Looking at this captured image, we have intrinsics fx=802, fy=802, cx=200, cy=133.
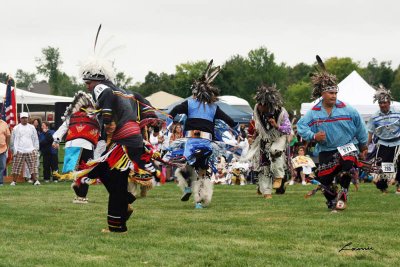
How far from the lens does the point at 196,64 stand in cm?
9950

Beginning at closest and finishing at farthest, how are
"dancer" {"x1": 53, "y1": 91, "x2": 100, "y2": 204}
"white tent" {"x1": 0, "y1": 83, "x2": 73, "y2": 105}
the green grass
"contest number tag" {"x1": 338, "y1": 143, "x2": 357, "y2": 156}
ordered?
1. the green grass
2. "contest number tag" {"x1": 338, "y1": 143, "x2": 357, "y2": 156}
3. "dancer" {"x1": 53, "y1": 91, "x2": 100, "y2": 204}
4. "white tent" {"x1": 0, "y1": 83, "x2": 73, "y2": 105}

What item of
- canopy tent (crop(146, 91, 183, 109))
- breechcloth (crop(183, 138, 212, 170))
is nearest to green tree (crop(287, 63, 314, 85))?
canopy tent (crop(146, 91, 183, 109))

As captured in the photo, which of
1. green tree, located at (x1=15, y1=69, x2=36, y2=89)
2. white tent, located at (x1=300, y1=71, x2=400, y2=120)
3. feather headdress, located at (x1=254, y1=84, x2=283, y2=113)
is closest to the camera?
feather headdress, located at (x1=254, y1=84, x2=283, y2=113)

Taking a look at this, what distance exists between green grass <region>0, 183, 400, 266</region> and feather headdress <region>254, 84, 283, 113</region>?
1820 mm

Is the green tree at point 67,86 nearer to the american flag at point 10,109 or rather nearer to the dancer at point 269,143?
the american flag at point 10,109

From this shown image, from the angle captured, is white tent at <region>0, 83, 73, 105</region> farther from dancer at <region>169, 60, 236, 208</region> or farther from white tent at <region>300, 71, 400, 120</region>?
dancer at <region>169, 60, 236, 208</region>

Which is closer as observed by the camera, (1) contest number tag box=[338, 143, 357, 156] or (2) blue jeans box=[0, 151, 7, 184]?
(1) contest number tag box=[338, 143, 357, 156]

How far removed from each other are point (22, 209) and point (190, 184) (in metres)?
2.71

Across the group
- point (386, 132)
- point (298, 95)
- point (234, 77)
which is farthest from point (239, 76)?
point (386, 132)

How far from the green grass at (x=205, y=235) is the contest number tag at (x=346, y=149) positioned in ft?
2.76

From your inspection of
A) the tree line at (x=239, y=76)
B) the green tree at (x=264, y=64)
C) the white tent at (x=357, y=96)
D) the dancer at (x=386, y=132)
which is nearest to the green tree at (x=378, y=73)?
the tree line at (x=239, y=76)

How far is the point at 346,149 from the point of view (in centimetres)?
1098

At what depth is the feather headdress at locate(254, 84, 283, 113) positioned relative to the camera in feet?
45.4

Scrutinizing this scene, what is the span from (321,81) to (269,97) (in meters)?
2.60
